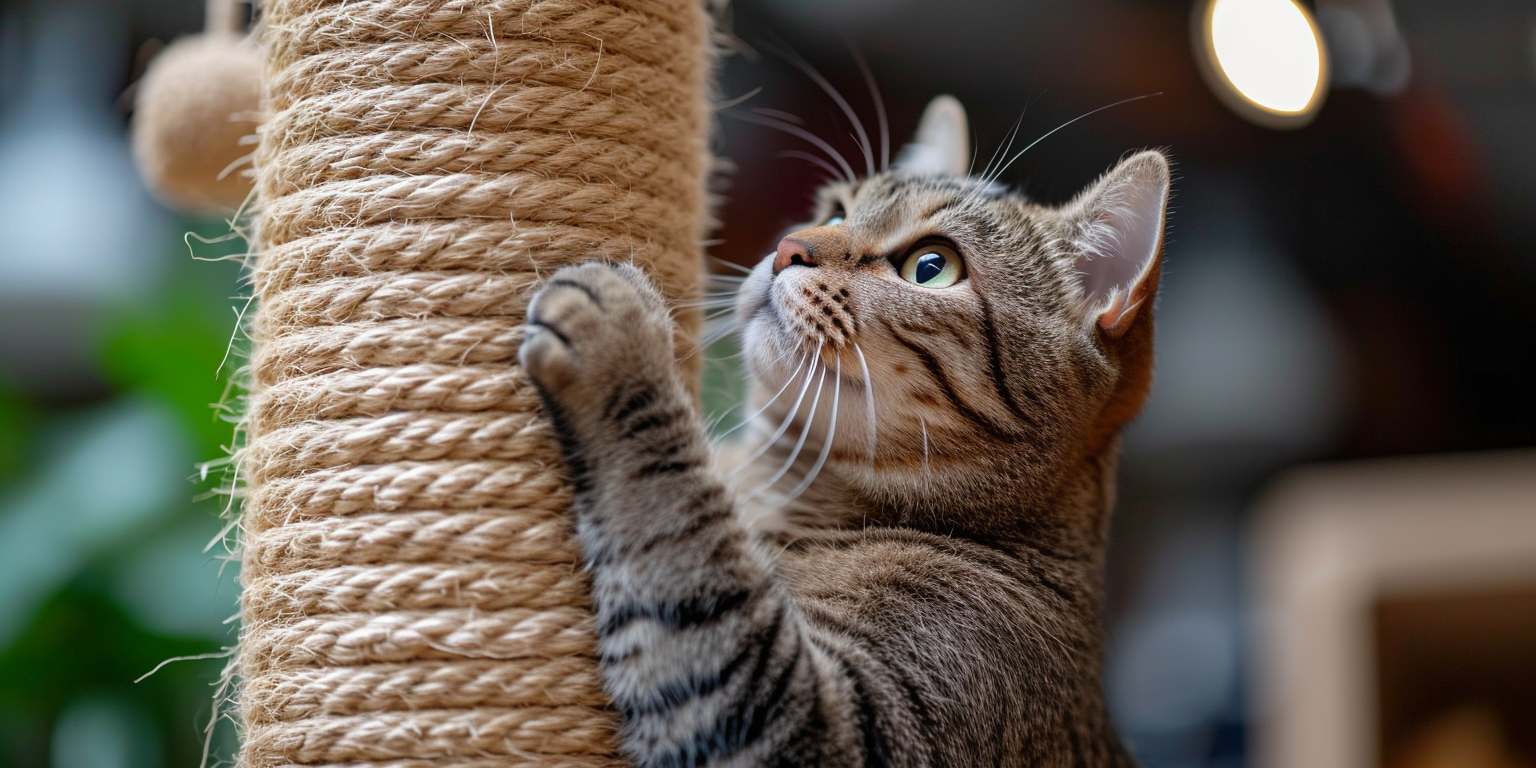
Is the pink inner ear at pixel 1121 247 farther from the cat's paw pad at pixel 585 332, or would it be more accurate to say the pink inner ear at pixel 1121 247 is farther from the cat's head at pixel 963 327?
the cat's paw pad at pixel 585 332

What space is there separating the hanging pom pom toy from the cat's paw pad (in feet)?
1.86

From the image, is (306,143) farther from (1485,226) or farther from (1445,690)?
(1485,226)

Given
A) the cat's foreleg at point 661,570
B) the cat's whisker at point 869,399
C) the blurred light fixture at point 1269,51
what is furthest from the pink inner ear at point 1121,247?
the blurred light fixture at point 1269,51

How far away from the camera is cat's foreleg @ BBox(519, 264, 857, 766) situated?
31.9 inches

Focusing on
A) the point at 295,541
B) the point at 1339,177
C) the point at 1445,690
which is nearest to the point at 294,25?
the point at 295,541

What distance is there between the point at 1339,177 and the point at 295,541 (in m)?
3.08

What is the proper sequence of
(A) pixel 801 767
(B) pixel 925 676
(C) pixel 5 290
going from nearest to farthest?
1. (A) pixel 801 767
2. (B) pixel 925 676
3. (C) pixel 5 290

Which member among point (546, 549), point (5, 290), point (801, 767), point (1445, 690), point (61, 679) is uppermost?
point (5, 290)

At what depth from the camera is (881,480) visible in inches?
Result: 43.2

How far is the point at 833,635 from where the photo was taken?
0.93m

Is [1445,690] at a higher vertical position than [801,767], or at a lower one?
lower

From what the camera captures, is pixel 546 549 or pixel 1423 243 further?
pixel 1423 243

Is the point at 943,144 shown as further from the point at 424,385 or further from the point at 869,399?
the point at 424,385

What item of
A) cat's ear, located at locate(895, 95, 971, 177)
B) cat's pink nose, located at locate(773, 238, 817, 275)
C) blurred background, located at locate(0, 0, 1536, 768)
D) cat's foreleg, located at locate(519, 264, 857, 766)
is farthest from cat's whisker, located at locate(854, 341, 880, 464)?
blurred background, located at locate(0, 0, 1536, 768)
